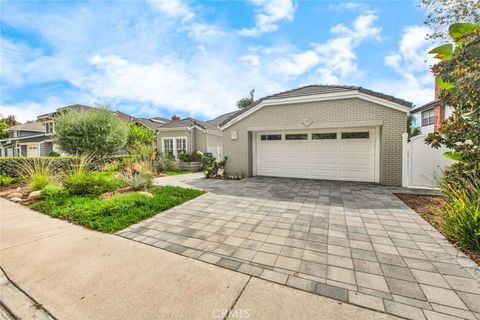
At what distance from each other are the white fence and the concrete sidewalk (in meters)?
7.12

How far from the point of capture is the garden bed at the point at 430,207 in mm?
2896

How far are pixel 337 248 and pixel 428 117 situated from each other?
16272mm

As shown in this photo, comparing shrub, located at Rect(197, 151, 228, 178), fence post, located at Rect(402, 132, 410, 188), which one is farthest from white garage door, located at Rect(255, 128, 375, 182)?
shrub, located at Rect(197, 151, 228, 178)

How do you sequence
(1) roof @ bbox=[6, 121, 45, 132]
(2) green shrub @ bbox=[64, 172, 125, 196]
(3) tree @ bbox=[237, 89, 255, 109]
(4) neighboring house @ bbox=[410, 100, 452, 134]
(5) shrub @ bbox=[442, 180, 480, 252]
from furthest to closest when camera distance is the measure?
(1) roof @ bbox=[6, 121, 45, 132]
(3) tree @ bbox=[237, 89, 255, 109]
(4) neighboring house @ bbox=[410, 100, 452, 134]
(2) green shrub @ bbox=[64, 172, 125, 196]
(5) shrub @ bbox=[442, 180, 480, 252]

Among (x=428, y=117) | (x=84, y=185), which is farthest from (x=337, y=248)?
(x=428, y=117)

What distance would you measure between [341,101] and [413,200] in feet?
14.0

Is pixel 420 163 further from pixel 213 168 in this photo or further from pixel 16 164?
pixel 16 164

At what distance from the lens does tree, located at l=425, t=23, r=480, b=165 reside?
313 cm

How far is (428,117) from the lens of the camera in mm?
13711

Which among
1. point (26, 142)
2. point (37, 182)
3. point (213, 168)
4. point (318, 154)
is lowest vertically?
point (37, 182)

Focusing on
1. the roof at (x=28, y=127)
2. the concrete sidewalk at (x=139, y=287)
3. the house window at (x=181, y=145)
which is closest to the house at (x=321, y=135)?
the house window at (x=181, y=145)

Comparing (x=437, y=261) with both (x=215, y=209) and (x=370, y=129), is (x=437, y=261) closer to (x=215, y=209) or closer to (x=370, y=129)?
(x=215, y=209)

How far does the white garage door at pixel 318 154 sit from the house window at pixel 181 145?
7758 mm

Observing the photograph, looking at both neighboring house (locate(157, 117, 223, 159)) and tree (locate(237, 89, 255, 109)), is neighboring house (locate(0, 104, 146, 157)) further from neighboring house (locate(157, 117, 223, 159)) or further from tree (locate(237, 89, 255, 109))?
tree (locate(237, 89, 255, 109))
